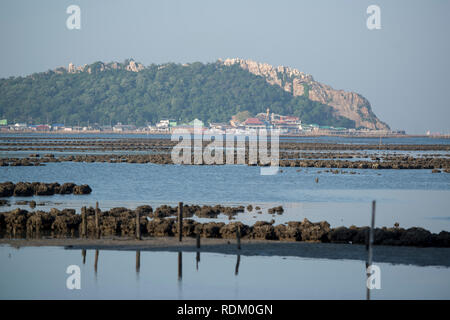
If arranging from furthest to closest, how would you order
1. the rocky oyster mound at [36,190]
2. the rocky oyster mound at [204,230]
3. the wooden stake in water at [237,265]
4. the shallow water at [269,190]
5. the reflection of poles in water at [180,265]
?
the rocky oyster mound at [36,190] < the shallow water at [269,190] < the rocky oyster mound at [204,230] < the wooden stake in water at [237,265] < the reflection of poles in water at [180,265]

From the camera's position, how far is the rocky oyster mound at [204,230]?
2544 centimetres

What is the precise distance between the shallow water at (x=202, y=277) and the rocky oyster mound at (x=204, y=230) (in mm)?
2830

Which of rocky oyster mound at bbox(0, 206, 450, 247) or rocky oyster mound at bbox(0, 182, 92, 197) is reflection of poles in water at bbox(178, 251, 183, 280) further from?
rocky oyster mound at bbox(0, 182, 92, 197)

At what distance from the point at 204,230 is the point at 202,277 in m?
6.22

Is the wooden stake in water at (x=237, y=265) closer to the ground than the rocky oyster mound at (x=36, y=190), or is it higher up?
closer to the ground

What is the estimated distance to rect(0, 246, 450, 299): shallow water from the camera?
754 inches

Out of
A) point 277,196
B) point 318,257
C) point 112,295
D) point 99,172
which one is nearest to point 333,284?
point 318,257

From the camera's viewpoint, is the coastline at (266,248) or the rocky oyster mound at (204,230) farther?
the rocky oyster mound at (204,230)

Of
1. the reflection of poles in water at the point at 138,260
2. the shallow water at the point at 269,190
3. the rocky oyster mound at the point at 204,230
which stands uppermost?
the rocky oyster mound at the point at 204,230

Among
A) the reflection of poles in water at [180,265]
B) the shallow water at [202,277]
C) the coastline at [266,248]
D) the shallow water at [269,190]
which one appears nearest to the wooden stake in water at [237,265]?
the shallow water at [202,277]

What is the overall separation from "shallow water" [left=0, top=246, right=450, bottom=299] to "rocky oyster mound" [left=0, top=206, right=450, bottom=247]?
2830 mm

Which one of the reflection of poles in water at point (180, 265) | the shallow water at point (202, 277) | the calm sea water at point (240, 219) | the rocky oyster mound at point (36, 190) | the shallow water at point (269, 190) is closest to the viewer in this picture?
the shallow water at point (202, 277)

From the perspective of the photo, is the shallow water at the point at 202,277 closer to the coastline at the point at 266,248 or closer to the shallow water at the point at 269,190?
the coastline at the point at 266,248

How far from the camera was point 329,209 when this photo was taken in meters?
→ 38.4
